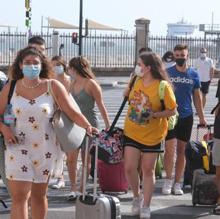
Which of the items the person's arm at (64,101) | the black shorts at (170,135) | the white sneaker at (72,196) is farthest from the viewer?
the black shorts at (170,135)

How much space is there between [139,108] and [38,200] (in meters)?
1.71

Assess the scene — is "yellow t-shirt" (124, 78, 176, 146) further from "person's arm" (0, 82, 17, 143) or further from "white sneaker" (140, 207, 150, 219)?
"person's arm" (0, 82, 17, 143)

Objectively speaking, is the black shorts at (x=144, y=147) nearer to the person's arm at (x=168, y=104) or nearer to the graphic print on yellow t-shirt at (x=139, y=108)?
the graphic print on yellow t-shirt at (x=139, y=108)

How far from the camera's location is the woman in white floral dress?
19.1 ft

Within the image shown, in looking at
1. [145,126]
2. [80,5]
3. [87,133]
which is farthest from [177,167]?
[80,5]

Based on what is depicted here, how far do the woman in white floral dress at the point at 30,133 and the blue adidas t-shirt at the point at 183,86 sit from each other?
283cm

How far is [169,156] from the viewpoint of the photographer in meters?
8.71

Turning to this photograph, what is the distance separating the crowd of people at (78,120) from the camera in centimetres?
583

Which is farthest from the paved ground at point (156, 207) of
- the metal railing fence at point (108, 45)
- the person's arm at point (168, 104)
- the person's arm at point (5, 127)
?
the metal railing fence at point (108, 45)

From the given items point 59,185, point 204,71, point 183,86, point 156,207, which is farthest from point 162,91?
A: point 204,71

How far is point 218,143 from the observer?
25.0ft

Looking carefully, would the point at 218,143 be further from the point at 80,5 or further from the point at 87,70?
the point at 80,5

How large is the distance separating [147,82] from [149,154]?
2.39ft

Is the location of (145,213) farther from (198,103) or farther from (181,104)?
(198,103)
